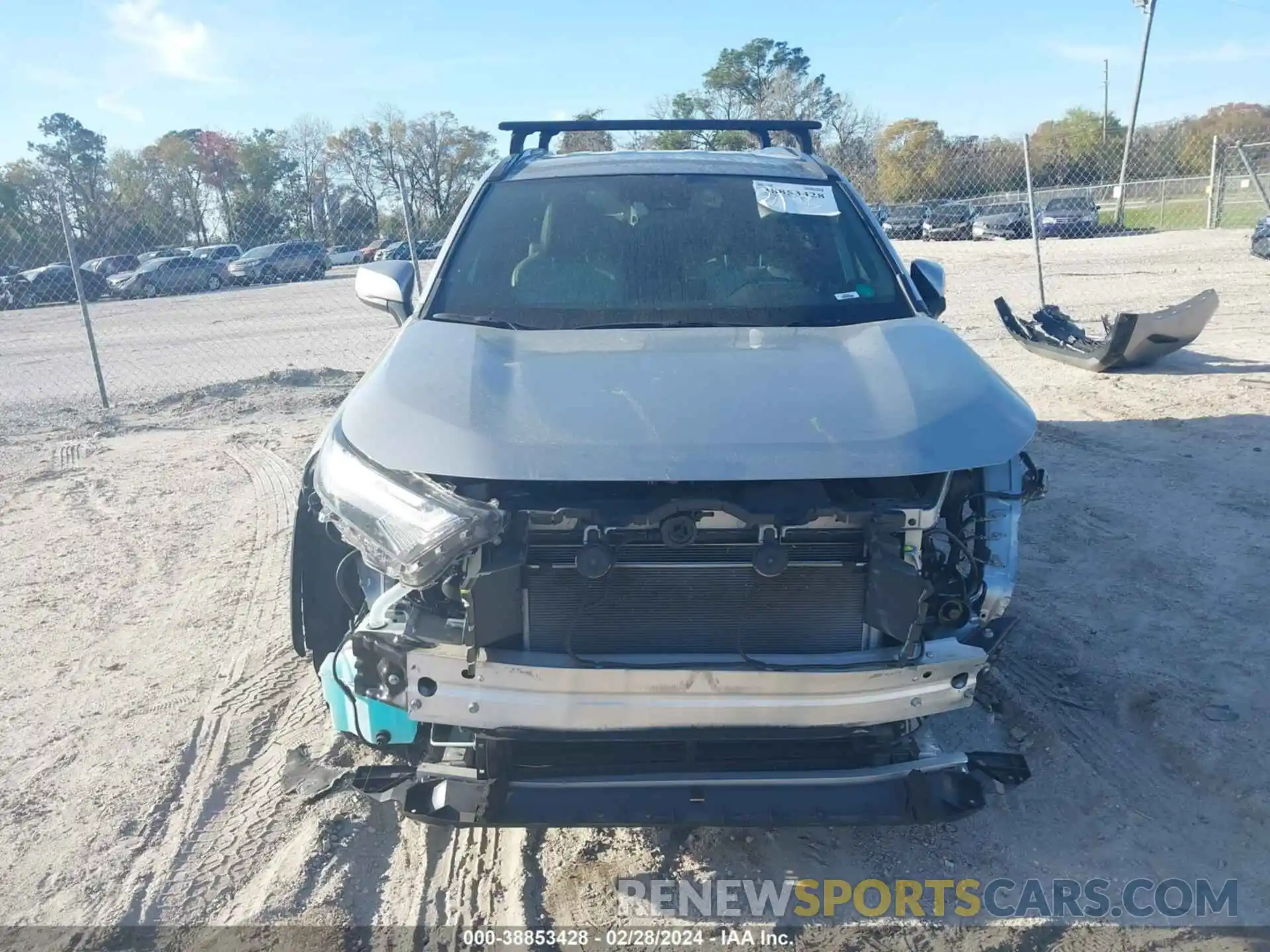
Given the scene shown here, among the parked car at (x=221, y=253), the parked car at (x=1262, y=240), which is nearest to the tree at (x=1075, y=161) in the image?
the parked car at (x=1262, y=240)

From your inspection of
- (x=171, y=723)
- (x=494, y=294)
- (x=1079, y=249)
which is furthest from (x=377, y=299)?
(x=1079, y=249)

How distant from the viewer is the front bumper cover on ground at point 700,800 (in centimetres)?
248

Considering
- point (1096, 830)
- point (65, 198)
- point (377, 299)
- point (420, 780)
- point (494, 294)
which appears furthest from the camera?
point (65, 198)

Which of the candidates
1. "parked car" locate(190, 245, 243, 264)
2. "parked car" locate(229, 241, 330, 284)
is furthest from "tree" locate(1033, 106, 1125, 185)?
"parked car" locate(190, 245, 243, 264)

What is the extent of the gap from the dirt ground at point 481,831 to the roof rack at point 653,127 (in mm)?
2415

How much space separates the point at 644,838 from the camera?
9.79ft

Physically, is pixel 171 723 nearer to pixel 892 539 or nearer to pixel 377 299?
pixel 377 299

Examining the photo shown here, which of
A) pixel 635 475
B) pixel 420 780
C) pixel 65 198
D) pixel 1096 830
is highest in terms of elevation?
pixel 65 198

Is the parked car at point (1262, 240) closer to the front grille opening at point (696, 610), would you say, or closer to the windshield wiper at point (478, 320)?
the windshield wiper at point (478, 320)

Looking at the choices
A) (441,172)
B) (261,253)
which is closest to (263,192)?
(261,253)

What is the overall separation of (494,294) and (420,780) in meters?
1.76

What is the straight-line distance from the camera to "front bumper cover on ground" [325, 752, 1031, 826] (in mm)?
2479

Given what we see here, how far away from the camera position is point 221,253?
98.8 feet

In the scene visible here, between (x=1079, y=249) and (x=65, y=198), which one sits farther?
(x=1079, y=249)
